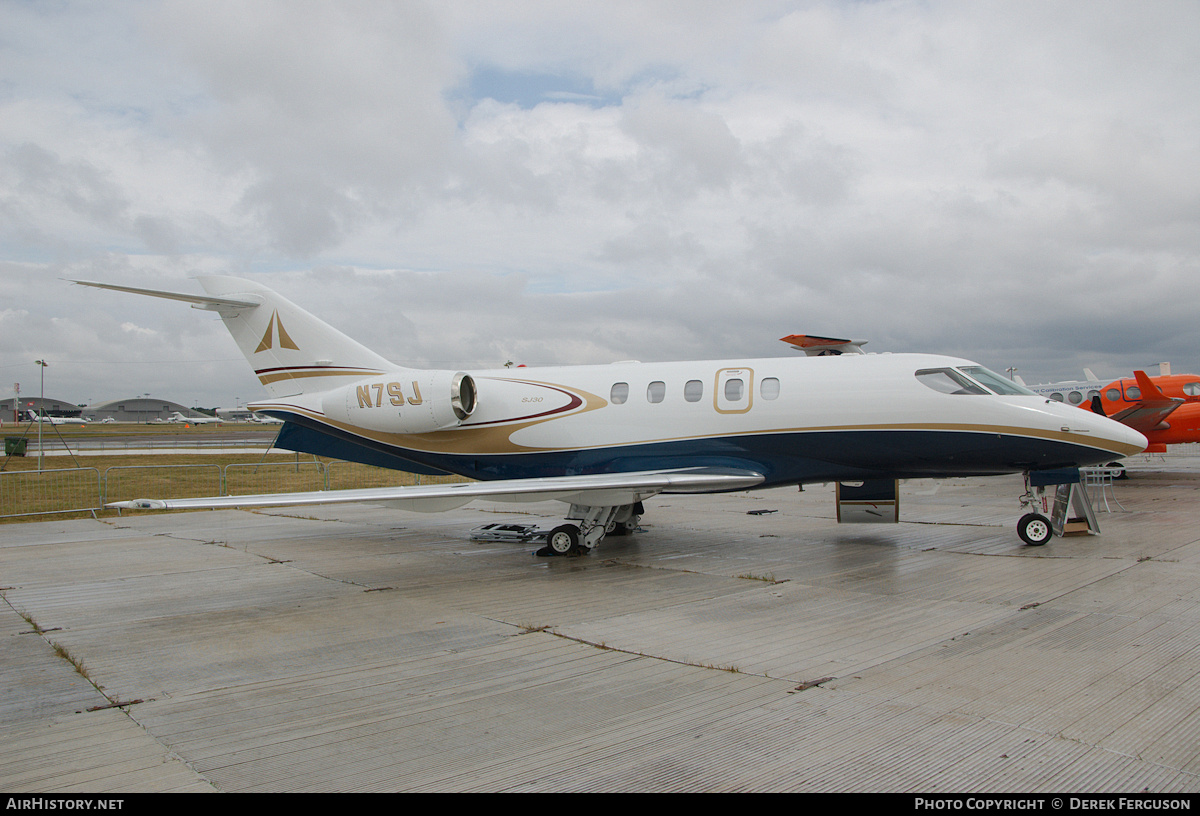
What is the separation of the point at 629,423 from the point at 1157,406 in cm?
1614

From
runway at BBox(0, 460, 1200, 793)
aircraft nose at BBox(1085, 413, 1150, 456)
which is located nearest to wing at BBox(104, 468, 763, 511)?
runway at BBox(0, 460, 1200, 793)

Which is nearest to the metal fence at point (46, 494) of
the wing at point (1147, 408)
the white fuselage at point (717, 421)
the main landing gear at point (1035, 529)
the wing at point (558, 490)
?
the white fuselage at point (717, 421)

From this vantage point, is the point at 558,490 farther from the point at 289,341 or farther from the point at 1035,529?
the point at 1035,529

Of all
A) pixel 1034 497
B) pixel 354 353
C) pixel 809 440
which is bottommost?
pixel 1034 497

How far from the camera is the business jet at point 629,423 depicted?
1030 cm

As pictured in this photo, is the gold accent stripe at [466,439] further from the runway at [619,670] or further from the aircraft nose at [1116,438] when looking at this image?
the aircraft nose at [1116,438]

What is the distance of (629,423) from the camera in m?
11.7

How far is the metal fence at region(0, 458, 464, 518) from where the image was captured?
19312 millimetres

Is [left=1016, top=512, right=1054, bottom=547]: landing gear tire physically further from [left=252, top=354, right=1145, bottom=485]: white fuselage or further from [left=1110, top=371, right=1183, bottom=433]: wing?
[left=1110, top=371, right=1183, bottom=433]: wing

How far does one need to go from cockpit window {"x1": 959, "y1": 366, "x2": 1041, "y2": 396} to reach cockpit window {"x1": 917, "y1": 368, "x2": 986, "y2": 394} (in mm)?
188

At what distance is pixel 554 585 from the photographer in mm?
9227
